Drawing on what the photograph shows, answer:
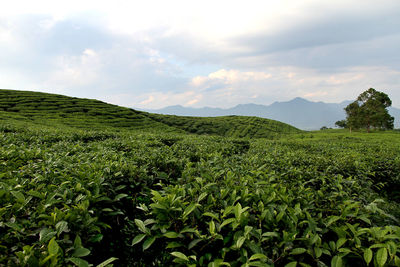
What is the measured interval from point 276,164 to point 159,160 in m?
2.82

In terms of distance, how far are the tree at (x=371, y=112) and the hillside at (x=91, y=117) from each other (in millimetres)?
16719

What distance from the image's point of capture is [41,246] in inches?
71.6

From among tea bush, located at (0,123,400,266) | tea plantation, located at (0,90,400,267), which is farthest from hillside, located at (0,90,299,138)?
tea bush, located at (0,123,400,266)

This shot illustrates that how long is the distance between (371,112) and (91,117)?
183 ft

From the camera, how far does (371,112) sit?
45.7m

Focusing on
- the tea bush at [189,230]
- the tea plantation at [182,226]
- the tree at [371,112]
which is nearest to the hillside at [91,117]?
the tree at [371,112]

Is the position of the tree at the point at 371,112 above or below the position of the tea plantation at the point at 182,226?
above

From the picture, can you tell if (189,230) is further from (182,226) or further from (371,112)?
(371,112)

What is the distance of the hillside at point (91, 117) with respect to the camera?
25.7 metres

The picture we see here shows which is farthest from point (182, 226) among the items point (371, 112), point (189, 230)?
point (371, 112)

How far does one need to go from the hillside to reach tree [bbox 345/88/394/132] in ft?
54.9

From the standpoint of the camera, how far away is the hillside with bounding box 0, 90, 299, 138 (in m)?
25.7

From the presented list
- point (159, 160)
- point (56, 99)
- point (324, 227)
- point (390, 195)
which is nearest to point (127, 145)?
point (159, 160)

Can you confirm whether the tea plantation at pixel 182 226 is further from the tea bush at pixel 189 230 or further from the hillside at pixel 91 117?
the hillside at pixel 91 117
